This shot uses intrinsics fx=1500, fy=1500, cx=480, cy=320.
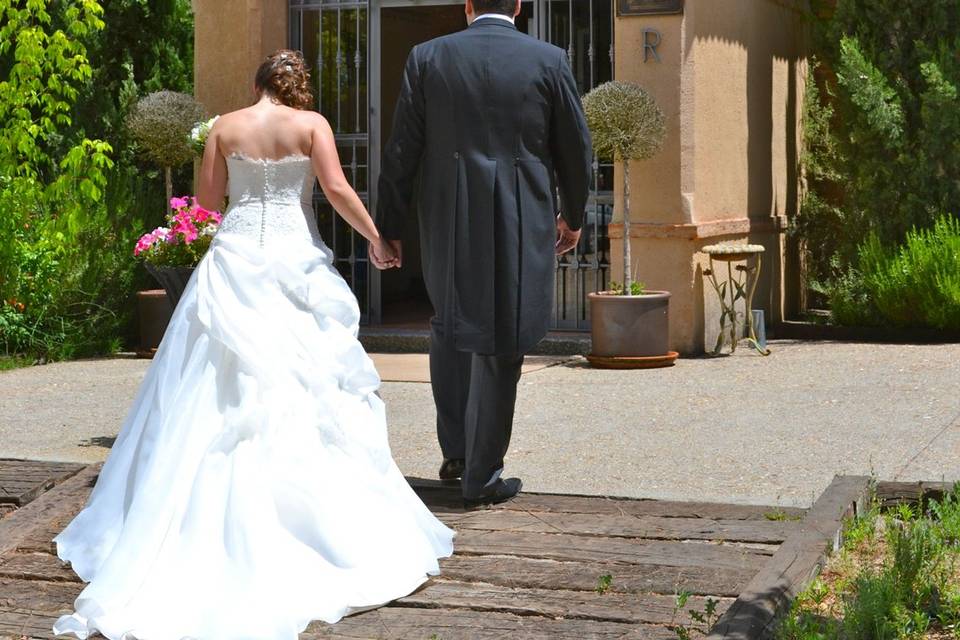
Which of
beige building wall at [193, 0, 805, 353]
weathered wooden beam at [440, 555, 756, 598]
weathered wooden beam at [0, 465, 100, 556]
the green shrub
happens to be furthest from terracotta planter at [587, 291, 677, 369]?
weathered wooden beam at [440, 555, 756, 598]

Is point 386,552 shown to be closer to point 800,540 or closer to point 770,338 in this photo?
point 800,540

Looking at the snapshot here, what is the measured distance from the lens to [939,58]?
11203 millimetres

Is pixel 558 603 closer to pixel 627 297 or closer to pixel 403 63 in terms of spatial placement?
pixel 627 297

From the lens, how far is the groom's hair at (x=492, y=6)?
5641mm

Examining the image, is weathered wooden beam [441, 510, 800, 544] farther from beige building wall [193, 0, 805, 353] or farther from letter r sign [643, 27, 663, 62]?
letter r sign [643, 27, 663, 62]

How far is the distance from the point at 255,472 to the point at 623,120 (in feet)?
19.5

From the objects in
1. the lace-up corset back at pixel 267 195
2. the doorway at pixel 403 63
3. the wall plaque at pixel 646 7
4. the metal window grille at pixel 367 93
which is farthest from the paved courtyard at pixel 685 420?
the doorway at pixel 403 63

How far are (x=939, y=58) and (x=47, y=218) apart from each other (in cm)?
681

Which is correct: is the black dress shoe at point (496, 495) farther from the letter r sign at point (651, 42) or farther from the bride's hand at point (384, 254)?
the letter r sign at point (651, 42)

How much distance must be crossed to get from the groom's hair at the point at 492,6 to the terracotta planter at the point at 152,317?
19.5 feet

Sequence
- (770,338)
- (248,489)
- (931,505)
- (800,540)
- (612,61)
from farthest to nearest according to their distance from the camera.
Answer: (770,338) < (612,61) < (931,505) < (800,540) < (248,489)

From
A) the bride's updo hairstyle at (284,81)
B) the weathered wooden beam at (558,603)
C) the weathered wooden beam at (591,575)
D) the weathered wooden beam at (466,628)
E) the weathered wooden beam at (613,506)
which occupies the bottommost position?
the weathered wooden beam at (466,628)

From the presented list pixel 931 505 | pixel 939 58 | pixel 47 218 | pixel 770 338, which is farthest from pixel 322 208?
pixel 931 505

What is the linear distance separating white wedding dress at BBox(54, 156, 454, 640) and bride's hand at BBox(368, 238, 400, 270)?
0.30 metres
